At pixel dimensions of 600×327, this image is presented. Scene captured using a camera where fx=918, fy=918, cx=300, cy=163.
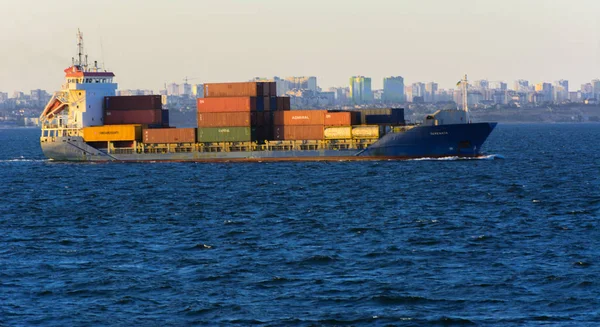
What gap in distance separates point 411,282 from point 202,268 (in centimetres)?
866

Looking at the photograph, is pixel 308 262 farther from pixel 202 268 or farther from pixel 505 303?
pixel 505 303

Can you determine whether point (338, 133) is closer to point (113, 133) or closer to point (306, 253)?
point (113, 133)

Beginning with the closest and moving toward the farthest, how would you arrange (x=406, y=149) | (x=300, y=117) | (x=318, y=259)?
1. (x=318, y=259)
2. (x=406, y=149)
3. (x=300, y=117)

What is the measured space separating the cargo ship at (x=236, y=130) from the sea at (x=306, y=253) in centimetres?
1469

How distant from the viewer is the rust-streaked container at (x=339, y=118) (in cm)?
8956

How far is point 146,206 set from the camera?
198 ft

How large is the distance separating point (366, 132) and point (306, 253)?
49.4m

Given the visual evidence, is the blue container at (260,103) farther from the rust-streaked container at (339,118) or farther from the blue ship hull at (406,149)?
the rust-streaked container at (339,118)

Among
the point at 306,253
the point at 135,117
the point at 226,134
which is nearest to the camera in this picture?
the point at 306,253

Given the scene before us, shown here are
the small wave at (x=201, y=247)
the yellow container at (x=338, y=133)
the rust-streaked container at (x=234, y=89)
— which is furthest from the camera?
the rust-streaked container at (x=234, y=89)

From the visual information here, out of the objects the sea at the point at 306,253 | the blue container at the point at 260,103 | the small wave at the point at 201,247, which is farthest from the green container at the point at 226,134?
the small wave at the point at 201,247

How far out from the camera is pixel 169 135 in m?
95.6

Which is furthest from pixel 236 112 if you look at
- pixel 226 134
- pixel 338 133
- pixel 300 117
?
pixel 338 133

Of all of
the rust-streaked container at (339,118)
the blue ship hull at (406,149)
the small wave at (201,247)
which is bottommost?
the small wave at (201,247)
